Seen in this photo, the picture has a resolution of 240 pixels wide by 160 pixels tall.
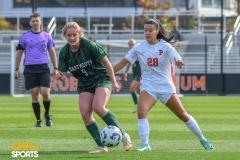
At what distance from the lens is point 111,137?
31.0 feet

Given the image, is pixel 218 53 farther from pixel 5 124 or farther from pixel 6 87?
pixel 5 124

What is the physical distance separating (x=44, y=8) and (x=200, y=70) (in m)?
17.4

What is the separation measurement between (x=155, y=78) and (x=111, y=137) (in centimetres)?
117

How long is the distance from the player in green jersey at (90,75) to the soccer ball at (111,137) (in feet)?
0.88

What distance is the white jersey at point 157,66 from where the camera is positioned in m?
9.96

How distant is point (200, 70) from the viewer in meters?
34.4

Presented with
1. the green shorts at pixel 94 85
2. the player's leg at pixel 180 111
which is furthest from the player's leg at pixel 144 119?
the green shorts at pixel 94 85

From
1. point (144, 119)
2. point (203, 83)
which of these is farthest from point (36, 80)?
point (203, 83)

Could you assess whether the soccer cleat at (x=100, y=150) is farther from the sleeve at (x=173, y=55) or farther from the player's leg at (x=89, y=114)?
the sleeve at (x=173, y=55)

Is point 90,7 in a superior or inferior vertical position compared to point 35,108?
superior

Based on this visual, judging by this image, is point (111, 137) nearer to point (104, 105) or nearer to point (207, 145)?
point (104, 105)

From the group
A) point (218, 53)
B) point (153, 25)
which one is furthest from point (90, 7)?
point (153, 25)

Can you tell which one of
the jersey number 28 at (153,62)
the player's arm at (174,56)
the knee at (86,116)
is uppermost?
the player's arm at (174,56)

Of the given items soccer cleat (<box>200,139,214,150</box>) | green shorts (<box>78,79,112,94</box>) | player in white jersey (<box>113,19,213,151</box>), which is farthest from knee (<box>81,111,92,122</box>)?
soccer cleat (<box>200,139,214,150</box>)
